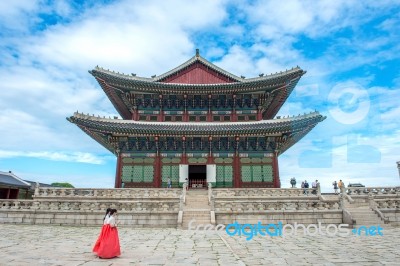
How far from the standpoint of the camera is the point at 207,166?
25.2 m

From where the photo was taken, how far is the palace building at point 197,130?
2402 cm

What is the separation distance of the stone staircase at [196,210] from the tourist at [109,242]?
7430 millimetres

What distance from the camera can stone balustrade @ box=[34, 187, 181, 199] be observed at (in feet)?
62.1

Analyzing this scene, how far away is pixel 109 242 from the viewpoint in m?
7.39

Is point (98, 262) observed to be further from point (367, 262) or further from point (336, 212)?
point (336, 212)

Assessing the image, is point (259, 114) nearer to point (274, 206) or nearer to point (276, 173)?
point (276, 173)

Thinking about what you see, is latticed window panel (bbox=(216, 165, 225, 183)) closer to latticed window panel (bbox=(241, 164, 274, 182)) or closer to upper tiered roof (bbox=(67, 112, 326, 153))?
latticed window panel (bbox=(241, 164, 274, 182))

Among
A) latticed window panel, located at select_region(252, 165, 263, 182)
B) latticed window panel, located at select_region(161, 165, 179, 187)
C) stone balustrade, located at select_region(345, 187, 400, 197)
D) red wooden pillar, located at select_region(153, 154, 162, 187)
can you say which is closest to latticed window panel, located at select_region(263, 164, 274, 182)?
latticed window panel, located at select_region(252, 165, 263, 182)

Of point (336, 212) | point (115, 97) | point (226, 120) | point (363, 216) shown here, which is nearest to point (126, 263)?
point (336, 212)

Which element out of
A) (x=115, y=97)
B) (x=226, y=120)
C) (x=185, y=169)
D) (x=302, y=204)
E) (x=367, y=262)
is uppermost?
(x=115, y=97)

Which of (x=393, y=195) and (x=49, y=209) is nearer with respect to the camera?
(x=49, y=209)

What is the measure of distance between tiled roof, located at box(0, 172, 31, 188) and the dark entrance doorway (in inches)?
768

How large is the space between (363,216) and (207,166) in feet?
42.6

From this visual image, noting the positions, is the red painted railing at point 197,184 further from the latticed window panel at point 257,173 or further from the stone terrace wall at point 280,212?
the stone terrace wall at point 280,212
